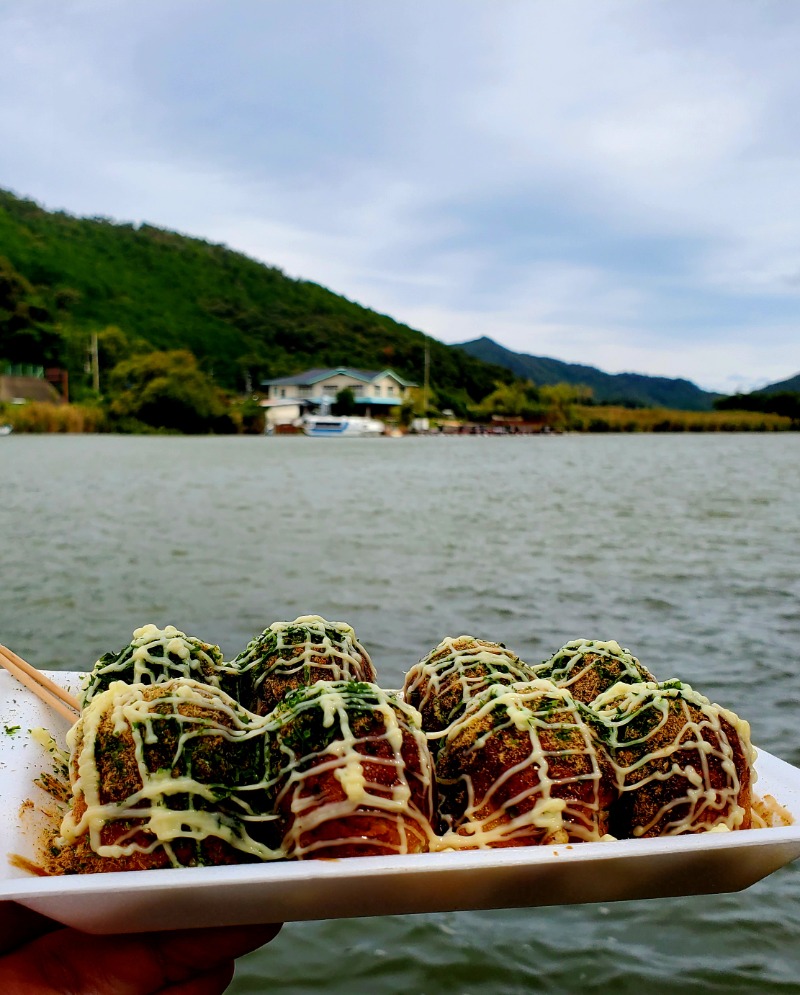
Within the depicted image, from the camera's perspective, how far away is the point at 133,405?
77.7 metres

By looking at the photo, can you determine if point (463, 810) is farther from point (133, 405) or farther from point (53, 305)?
point (53, 305)

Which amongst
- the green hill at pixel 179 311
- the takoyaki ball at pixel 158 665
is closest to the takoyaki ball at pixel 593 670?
the takoyaki ball at pixel 158 665

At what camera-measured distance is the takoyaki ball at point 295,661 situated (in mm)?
2824

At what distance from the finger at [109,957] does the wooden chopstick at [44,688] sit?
0.92m

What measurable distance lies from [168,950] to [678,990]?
321 centimetres

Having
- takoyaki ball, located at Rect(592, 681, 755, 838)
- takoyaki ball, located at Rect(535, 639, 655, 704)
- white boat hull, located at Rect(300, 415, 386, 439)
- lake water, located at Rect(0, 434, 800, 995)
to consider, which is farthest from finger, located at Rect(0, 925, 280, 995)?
white boat hull, located at Rect(300, 415, 386, 439)

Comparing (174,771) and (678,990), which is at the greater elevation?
(174,771)

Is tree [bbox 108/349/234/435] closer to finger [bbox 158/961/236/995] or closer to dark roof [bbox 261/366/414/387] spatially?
dark roof [bbox 261/366/414/387]

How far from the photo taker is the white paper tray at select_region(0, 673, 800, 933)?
1.72 metres

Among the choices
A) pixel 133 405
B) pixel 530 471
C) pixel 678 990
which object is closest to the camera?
pixel 678 990

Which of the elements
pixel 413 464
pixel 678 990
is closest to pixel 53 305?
pixel 413 464

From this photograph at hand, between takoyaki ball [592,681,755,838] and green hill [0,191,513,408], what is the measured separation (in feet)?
311

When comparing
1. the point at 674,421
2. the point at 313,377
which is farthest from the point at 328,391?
the point at 674,421

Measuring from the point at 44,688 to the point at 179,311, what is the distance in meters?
118
